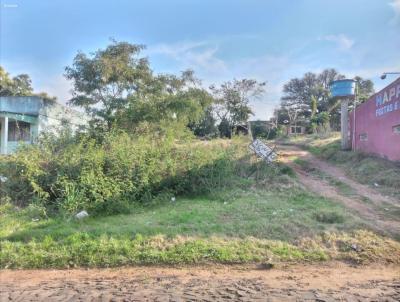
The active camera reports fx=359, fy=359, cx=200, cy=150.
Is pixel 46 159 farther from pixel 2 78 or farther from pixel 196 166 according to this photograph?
pixel 2 78

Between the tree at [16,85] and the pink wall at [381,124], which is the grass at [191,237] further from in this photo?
the tree at [16,85]

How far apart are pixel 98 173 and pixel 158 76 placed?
12.2 meters

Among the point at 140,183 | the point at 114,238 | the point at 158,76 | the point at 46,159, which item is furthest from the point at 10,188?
the point at 158,76

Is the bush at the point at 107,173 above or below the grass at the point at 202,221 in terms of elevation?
above

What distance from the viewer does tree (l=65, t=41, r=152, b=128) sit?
1717cm

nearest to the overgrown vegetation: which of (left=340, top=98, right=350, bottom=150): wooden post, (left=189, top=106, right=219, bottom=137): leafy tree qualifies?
(left=340, top=98, right=350, bottom=150): wooden post

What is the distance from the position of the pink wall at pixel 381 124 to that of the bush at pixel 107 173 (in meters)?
6.21

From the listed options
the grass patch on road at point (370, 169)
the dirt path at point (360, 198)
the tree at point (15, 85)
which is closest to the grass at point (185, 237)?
the dirt path at point (360, 198)

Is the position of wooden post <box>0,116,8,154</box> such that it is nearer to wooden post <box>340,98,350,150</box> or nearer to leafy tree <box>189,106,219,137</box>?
leafy tree <box>189,106,219,137</box>

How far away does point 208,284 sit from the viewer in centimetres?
427

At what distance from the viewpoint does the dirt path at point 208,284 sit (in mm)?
3920

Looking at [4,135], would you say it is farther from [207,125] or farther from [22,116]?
[207,125]

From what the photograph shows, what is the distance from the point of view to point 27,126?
19703 mm

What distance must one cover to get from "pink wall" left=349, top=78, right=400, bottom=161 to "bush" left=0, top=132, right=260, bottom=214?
245 inches
